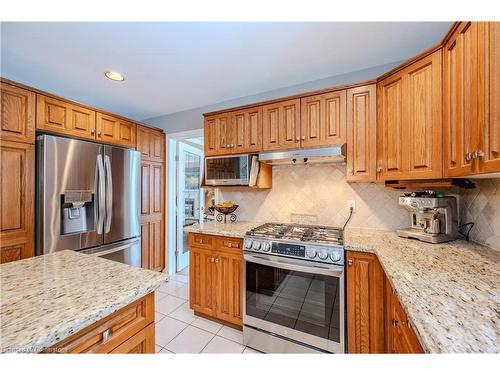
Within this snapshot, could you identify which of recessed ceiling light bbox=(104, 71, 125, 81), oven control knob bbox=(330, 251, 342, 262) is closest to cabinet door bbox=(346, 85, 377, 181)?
oven control knob bbox=(330, 251, 342, 262)

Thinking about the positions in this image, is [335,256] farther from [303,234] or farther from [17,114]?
[17,114]

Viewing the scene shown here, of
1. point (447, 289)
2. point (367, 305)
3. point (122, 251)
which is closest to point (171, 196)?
point (122, 251)

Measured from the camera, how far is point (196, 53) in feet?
5.90

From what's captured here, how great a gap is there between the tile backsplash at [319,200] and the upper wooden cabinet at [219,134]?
0.60m

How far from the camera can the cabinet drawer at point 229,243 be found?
1916mm

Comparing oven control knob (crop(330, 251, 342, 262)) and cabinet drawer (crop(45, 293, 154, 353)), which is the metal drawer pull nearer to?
cabinet drawer (crop(45, 293, 154, 353))

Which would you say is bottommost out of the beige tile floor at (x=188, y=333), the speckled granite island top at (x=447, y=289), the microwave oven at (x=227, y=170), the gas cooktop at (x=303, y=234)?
the beige tile floor at (x=188, y=333)

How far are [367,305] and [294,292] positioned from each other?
51 centimetres

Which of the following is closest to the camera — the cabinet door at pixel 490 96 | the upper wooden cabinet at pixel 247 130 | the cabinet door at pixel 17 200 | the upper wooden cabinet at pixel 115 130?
the cabinet door at pixel 490 96

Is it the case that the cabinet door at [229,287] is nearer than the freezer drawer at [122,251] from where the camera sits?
Yes

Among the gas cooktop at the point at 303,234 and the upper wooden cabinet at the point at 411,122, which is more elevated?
the upper wooden cabinet at the point at 411,122

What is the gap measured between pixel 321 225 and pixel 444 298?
1423mm

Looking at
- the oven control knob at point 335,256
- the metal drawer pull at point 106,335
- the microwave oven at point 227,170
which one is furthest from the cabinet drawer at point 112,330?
the microwave oven at point 227,170

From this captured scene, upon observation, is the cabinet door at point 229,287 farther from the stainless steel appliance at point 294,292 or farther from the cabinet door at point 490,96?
the cabinet door at point 490,96
